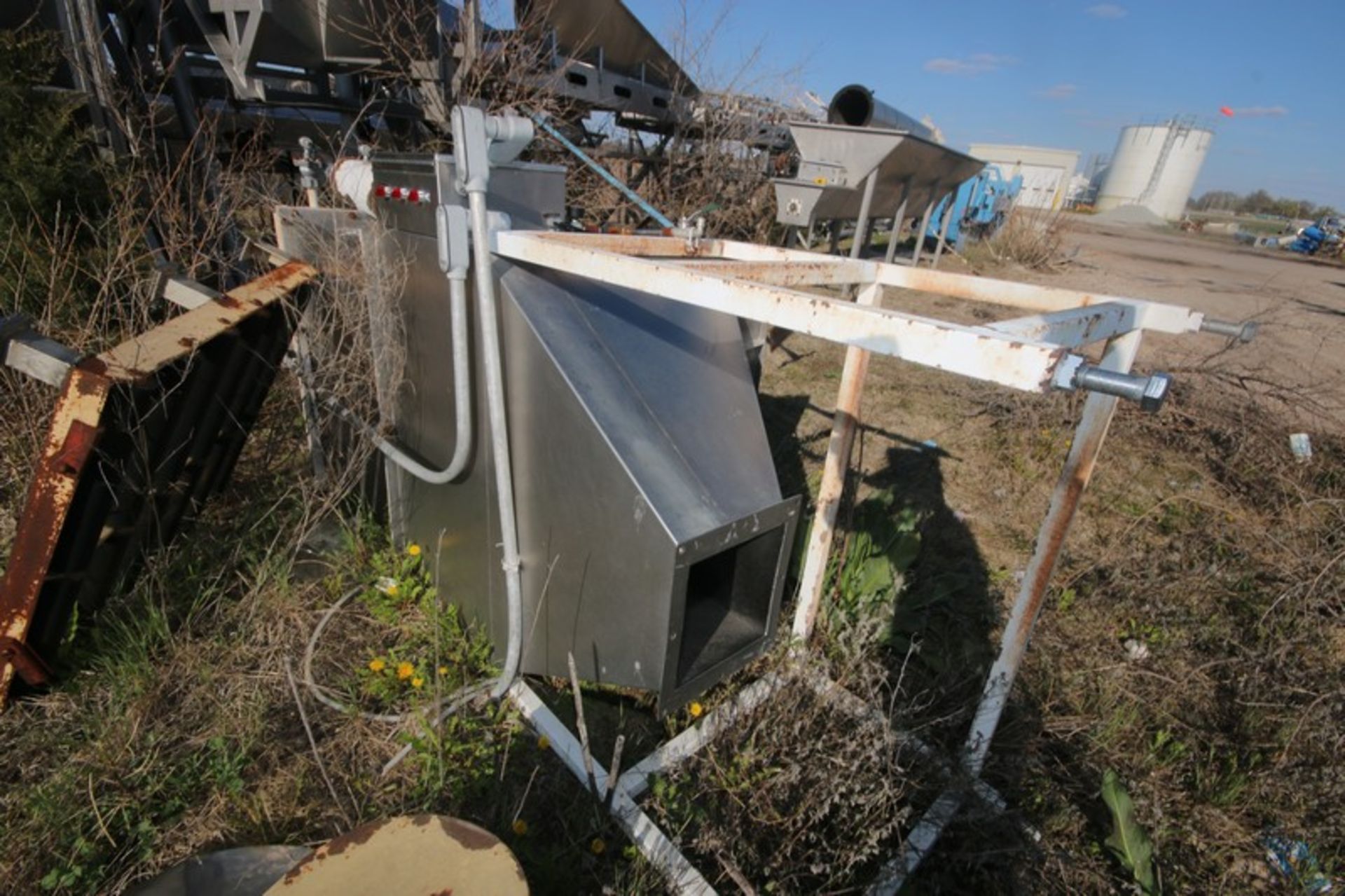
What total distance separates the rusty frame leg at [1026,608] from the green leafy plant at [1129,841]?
29 cm

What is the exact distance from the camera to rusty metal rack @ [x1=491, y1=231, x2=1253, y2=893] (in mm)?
826

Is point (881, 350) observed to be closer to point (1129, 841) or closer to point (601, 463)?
point (601, 463)

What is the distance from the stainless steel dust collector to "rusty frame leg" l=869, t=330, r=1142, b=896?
21.4 inches

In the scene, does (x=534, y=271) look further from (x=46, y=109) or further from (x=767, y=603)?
(x=46, y=109)

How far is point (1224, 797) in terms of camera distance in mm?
1744

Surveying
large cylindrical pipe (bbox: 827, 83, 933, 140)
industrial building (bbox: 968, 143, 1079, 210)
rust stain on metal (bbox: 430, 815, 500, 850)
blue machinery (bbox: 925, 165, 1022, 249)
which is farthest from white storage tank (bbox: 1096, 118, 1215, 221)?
rust stain on metal (bbox: 430, 815, 500, 850)

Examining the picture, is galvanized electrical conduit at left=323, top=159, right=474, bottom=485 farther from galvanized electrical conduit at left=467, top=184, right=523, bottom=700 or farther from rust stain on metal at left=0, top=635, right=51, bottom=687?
rust stain on metal at left=0, top=635, right=51, bottom=687

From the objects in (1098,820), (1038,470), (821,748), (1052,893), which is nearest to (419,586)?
(821,748)

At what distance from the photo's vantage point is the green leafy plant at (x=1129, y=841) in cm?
144

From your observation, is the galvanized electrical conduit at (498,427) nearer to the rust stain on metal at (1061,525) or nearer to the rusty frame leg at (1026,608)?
the rusty frame leg at (1026,608)

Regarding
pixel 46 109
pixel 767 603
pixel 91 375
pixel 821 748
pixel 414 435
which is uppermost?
pixel 46 109

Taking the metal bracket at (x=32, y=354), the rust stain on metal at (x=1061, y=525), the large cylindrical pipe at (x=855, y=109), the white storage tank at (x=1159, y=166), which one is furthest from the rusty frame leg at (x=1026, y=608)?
the white storage tank at (x=1159, y=166)

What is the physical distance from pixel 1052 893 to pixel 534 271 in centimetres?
193

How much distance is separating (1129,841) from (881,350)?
1.44m
